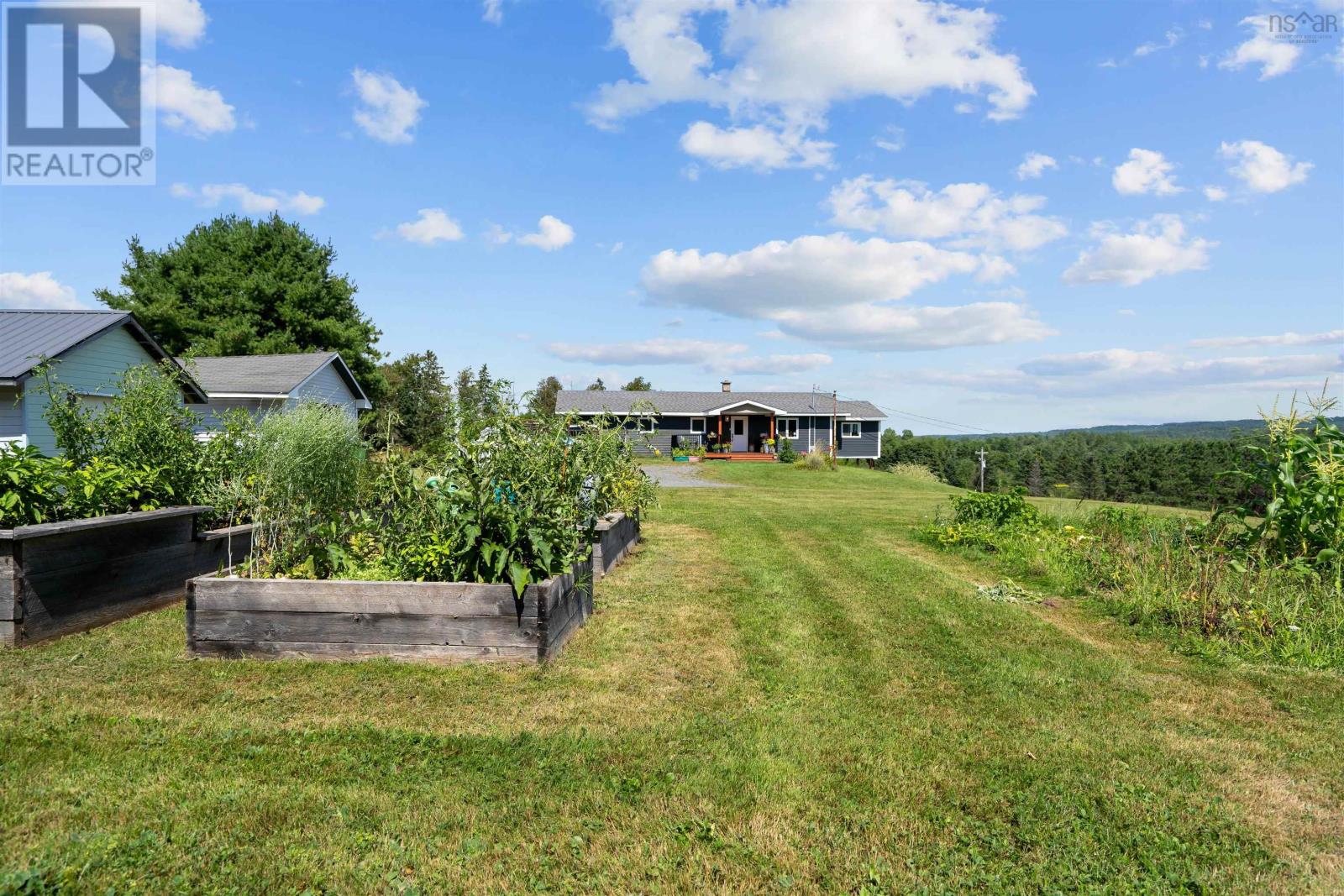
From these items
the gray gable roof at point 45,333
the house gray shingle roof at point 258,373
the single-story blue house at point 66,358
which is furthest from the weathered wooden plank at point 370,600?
the house gray shingle roof at point 258,373

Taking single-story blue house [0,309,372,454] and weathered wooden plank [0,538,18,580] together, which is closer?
weathered wooden plank [0,538,18,580]

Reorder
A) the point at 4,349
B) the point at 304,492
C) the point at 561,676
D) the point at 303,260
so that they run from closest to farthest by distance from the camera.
→ the point at 561,676
the point at 304,492
the point at 4,349
the point at 303,260

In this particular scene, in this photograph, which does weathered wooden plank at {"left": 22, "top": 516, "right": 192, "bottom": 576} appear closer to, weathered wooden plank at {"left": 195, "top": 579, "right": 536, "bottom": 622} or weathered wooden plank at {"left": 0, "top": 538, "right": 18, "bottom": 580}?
weathered wooden plank at {"left": 0, "top": 538, "right": 18, "bottom": 580}

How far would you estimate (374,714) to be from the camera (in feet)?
12.9

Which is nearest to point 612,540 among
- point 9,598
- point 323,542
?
point 323,542

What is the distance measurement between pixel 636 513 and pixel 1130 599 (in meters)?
5.87

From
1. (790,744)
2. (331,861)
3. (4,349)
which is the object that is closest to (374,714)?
(331,861)

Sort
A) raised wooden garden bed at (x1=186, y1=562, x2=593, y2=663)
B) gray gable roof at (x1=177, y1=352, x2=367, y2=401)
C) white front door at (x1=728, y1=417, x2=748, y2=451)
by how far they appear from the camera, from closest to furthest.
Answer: raised wooden garden bed at (x1=186, y1=562, x2=593, y2=663), gray gable roof at (x1=177, y1=352, x2=367, y2=401), white front door at (x1=728, y1=417, x2=748, y2=451)

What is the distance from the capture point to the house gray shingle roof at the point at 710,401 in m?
42.8

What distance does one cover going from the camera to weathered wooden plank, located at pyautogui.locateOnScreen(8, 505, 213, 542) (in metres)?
4.89

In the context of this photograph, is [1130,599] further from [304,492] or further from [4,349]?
[4,349]

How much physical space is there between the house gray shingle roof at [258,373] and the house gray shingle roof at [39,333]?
19.8 feet

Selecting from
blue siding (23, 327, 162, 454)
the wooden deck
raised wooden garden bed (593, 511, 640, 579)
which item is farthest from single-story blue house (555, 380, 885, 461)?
raised wooden garden bed (593, 511, 640, 579)

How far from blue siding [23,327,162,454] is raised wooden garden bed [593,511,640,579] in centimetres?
946
